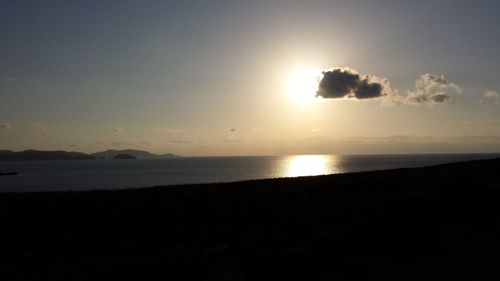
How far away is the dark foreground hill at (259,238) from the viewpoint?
8320 millimetres

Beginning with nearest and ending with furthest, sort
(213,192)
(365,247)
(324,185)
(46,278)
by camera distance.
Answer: (46,278) < (365,247) < (213,192) < (324,185)

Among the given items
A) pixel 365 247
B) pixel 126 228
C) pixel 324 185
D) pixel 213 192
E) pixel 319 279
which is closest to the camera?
pixel 319 279

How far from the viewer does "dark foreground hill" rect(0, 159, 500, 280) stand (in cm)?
832

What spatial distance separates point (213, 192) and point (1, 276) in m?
12.8

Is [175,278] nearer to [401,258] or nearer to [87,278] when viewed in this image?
[87,278]

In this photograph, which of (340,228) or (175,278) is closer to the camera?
(175,278)

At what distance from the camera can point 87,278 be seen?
8.48 m

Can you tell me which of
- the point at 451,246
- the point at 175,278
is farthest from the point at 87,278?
the point at 451,246

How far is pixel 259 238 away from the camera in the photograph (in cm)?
1108

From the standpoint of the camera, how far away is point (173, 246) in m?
11.3

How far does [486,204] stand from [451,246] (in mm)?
5656

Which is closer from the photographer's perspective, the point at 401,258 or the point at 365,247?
the point at 401,258

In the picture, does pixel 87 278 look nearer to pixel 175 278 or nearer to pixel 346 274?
pixel 175 278

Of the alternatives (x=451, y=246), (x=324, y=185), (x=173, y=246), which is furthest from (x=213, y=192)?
(x=451, y=246)
